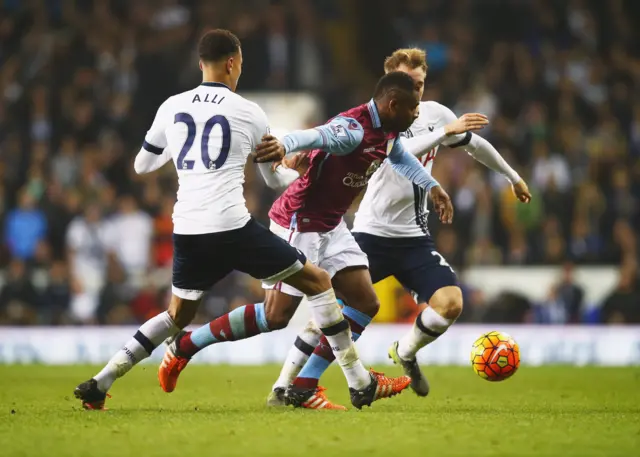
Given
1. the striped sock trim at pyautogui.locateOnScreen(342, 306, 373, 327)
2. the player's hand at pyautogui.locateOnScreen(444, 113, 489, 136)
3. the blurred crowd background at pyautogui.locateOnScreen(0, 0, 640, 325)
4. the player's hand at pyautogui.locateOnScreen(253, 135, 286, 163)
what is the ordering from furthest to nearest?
the blurred crowd background at pyautogui.locateOnScreen(0, 0, 640, 325) < the striped sock trim at pyautogui.locateOnScreen(342, 306, 373, 327) < the player's hand at pyautogui.locateOnScreen(444, 113, 489, 136) < the player's hand at pyautogui.locateOnScreen(253, 135, 286, 163)

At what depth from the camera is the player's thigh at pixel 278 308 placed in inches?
319

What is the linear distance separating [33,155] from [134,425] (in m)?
11.7

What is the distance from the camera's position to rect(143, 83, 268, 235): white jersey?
7.18 meters

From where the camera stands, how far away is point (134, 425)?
6.75 metres

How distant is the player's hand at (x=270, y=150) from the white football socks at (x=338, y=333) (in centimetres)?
105

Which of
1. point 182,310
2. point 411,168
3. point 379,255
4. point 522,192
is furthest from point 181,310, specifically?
point 522,192

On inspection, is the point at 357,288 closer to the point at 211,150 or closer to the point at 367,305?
the point at 367,305

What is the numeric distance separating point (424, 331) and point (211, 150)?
8.39ft

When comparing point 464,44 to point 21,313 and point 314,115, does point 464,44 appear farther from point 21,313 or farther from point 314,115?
point 21,313

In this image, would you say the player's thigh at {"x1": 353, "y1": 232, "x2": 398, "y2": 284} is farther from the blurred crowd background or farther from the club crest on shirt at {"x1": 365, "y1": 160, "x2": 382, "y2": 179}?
the blurred crowd background

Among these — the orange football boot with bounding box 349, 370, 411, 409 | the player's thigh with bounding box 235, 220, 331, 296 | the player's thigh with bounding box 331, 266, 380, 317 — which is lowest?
the orange football boot with bounding box 349, 370, 411, 409

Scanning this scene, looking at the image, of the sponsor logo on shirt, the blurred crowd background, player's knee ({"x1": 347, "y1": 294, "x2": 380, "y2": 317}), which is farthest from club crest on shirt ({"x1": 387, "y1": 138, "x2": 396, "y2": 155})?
the blurred crowd background

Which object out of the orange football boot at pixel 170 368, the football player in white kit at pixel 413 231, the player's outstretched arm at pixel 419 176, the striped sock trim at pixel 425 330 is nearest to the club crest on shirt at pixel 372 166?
the player's outstretched arm at pixel 419 176

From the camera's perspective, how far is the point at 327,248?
830cm
